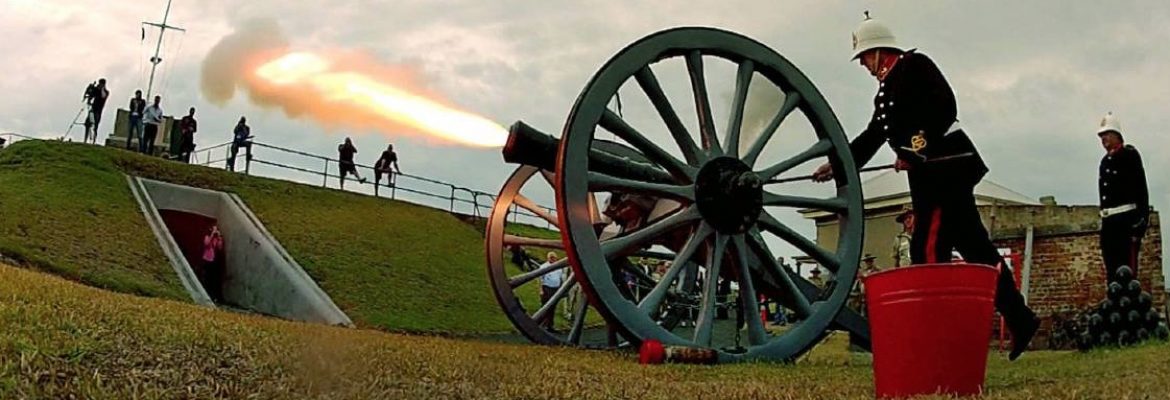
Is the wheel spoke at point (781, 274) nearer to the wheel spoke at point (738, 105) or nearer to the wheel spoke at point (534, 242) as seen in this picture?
the wheel spoke at point (738, 105)

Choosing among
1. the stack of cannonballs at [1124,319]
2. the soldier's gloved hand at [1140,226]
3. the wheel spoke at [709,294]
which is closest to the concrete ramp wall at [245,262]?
the wheel spoke at [709,294]

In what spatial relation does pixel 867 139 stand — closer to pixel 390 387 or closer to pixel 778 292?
pixel 778 292

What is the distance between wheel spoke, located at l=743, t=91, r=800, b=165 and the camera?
1009 centimetres

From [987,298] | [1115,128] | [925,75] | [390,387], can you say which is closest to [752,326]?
[925,75]

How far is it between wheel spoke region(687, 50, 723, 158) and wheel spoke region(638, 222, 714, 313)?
712 millimetres

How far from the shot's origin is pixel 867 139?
32.1 feet

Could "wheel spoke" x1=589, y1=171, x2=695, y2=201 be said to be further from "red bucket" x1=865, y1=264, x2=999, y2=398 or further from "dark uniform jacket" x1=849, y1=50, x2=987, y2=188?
"red bucket" x1=865, y1=264, x2=999, y2=398

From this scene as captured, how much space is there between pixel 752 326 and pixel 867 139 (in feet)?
6.23

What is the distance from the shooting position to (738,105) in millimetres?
10102

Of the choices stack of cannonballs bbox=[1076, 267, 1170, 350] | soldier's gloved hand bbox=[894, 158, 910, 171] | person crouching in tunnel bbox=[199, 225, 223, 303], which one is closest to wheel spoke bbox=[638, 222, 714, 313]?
soldier's gloved hand bbox=[894, 158, 910, 171]

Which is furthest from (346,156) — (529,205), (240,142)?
(529,205)

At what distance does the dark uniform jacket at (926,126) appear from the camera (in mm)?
7559

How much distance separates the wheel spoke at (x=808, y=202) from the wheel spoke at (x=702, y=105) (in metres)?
0.72

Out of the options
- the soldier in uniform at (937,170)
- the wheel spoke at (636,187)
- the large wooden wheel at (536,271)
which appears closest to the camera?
the soldier in uniform at (937,170)
